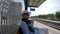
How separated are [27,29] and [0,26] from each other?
1.25 meters

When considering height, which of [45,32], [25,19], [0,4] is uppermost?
[0,4]

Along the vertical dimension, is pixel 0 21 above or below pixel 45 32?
above

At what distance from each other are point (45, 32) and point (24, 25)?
347 millimetres

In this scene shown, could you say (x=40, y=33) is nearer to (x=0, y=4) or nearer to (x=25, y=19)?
(x=25, y=19)

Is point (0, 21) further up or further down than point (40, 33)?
further up

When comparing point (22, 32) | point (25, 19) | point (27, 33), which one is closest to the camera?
point (27, 33)

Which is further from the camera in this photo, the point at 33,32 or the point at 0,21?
the point at 33,32

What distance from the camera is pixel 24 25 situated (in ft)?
7.77

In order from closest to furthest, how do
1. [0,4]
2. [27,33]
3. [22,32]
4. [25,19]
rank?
[0,4]
[27,33]
[22,32]
[25,19]

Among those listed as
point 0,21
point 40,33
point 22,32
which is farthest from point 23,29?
point 0,21

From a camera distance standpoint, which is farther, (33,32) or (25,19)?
(25,19)

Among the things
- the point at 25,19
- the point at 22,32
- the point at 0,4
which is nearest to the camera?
the point at 0,4

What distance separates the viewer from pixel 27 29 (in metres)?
2.33

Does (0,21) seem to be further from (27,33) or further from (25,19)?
(25,19)
